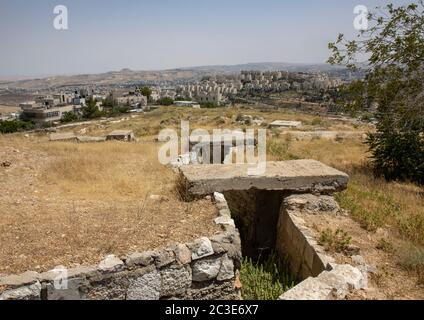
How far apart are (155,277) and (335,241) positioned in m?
2.50

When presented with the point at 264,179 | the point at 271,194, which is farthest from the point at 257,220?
the point at 264,179

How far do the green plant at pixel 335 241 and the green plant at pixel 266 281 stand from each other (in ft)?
2.29

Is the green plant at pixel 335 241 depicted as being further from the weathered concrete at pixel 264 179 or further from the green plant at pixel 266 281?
the weathered concrete at pixel 264 179

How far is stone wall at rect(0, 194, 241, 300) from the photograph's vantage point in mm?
3357

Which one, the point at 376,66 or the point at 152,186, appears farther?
the point at 376,66

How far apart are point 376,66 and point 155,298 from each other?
9.37m

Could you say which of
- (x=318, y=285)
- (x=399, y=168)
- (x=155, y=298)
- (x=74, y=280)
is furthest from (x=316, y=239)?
(x=399, y=168)

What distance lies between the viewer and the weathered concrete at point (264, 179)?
5.89m

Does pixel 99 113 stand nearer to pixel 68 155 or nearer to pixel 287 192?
pixel 68 155

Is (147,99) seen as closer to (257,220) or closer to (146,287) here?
(257,220)

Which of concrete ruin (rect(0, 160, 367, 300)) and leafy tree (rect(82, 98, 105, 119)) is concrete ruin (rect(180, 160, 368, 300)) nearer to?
concrete ruin (rect(0, 160, 367, 300))

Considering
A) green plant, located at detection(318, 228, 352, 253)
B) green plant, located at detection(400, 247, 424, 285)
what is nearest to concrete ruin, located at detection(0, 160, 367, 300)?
green plant, located at detection(318, 228, 352, 253)
